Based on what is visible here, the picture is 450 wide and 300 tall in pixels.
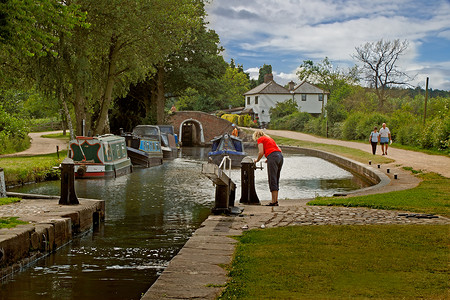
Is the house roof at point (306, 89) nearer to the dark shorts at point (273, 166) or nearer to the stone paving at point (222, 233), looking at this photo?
the stone paving at point (222, 233)

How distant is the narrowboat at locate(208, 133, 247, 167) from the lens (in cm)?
2650

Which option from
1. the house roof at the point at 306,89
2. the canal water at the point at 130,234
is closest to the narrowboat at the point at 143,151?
the canal water at the point at 130,234

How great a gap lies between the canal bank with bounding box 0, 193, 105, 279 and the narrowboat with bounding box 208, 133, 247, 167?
51.6 ft

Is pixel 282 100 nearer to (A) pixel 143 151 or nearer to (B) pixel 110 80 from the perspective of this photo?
(A) pixel 143 151

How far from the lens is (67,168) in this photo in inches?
393

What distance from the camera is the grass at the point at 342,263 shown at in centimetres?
432

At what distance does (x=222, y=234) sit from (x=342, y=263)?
7.21 ft

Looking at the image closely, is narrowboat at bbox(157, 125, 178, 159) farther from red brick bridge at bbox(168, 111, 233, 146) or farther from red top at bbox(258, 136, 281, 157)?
red top at bbox(258, 136, 281, 157)

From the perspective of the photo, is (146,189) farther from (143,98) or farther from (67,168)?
(143,98)

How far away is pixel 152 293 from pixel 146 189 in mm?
12644

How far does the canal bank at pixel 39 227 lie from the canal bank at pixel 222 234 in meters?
2.39

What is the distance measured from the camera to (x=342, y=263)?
205 inches

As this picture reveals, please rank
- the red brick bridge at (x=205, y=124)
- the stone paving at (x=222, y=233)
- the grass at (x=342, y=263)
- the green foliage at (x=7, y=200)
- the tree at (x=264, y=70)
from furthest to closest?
the tree at (x=264, y=70) → the red brick bridge at (x=205, y=124) → the green foliage at (x=7, y=200) → the stone paving at (x=222, y=233) → the grass at (x=342, y=263)

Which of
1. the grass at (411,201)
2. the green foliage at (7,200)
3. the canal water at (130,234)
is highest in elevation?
the grass at (411,201)
